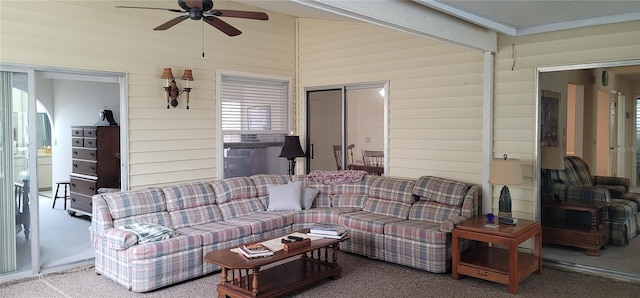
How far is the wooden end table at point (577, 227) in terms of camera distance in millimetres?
4539

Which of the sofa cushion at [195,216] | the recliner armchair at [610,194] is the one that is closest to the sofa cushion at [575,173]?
the recliner armchair at [610,194]

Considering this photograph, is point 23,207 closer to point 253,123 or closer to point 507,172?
point 253,123

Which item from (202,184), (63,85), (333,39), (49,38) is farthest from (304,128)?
(63,85)

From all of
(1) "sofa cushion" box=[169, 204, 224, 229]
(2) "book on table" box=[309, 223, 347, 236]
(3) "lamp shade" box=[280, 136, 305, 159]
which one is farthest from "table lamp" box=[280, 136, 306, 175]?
(2) "book on table" box=[309, 223, 347, 236]

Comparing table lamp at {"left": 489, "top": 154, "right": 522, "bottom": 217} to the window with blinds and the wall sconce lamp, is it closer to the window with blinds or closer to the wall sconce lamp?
the window with blinds

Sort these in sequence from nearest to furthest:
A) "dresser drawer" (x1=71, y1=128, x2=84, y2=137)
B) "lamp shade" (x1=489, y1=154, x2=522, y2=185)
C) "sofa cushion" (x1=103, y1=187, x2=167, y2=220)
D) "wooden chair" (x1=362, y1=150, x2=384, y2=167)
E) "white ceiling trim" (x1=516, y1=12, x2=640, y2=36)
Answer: "white ceiling trim" (x1=516, y1=12, x2=640, y2=36)
"lamp shade" (x1=489, y1=154, x2=522, y2=185)
"sofa cushion" (x1=103, y1=187, x2=167, y2=220)
"wooden chair" (x1=362, y1=150, x2=384, y2=167)
"dresser drawer" (x1=71, y1=128, x2=84, y2=137)

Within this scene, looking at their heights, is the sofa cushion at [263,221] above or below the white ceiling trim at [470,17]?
below

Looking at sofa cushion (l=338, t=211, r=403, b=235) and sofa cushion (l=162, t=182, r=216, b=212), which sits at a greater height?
sofa cushion (l=162, t=182, r=216, b=212)

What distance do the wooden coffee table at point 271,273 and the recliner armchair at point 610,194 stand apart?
8.15 feet

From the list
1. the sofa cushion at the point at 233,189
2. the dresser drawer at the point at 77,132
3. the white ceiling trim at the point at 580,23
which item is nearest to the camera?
the white ceiling trim at the point at 580,23

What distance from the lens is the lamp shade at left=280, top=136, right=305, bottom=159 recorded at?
6395mm

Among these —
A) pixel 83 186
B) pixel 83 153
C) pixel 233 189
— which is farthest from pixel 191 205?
pixel 83 153

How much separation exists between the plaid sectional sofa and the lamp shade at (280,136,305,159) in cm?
56

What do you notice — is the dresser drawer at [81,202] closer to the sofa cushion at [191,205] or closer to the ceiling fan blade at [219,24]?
the sofa cushion at [191,205]
